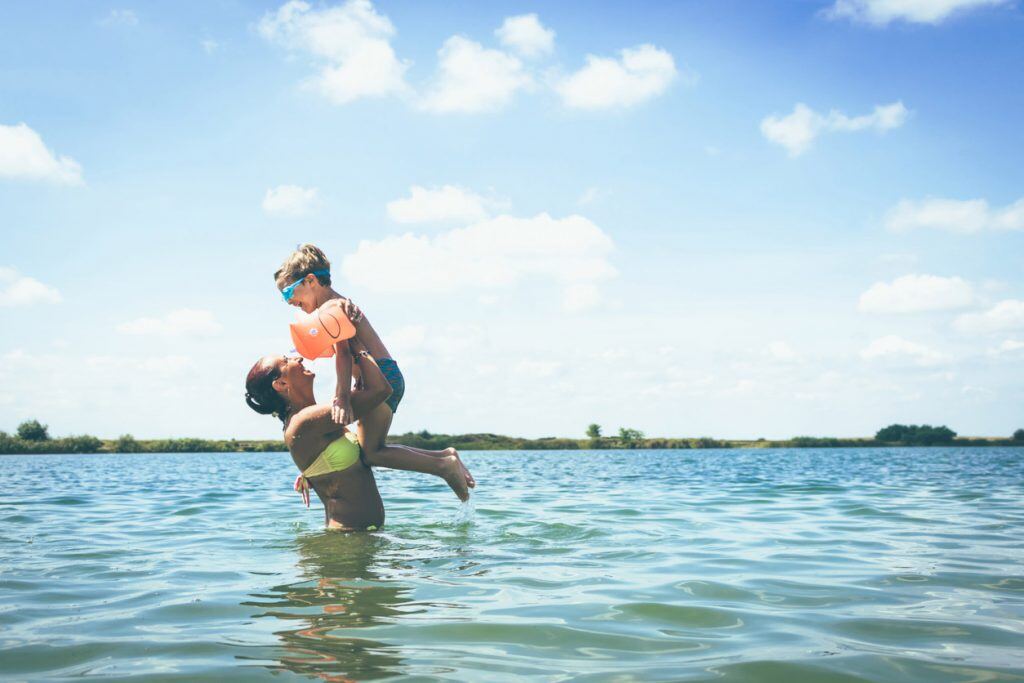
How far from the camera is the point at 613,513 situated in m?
11.5

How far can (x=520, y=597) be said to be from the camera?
18.4ft

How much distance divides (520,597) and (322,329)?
3152 millimetres

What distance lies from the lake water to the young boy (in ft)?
3.21

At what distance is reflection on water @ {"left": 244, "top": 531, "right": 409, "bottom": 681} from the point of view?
4.00 meters

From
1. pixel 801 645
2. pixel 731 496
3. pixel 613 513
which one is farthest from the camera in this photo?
pixel 731 496

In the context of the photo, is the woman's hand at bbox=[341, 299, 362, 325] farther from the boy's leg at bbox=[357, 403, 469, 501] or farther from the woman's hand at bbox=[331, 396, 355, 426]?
the boy's leg at bbox=[357, 403, 469, 501]

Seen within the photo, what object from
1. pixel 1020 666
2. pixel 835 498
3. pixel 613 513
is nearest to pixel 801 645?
pixel 1020 666

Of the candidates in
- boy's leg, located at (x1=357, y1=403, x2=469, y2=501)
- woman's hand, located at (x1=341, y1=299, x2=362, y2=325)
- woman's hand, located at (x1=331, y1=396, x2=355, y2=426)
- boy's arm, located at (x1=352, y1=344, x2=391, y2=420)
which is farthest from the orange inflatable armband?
boy's leg, located at (x1=357, y1=403, x2=469, y2=501)

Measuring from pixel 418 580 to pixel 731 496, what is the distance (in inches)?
412

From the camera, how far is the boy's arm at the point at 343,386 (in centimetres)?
702

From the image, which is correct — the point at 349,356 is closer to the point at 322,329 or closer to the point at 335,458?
the point at 322,329

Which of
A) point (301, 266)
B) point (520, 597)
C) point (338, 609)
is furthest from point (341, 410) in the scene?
point (520, 597)

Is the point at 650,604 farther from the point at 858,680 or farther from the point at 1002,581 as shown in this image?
the point at 1002,581

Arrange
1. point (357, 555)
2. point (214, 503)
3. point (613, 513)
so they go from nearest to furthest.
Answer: point (357, 555)
point (613, 513)
point (214, 503)
